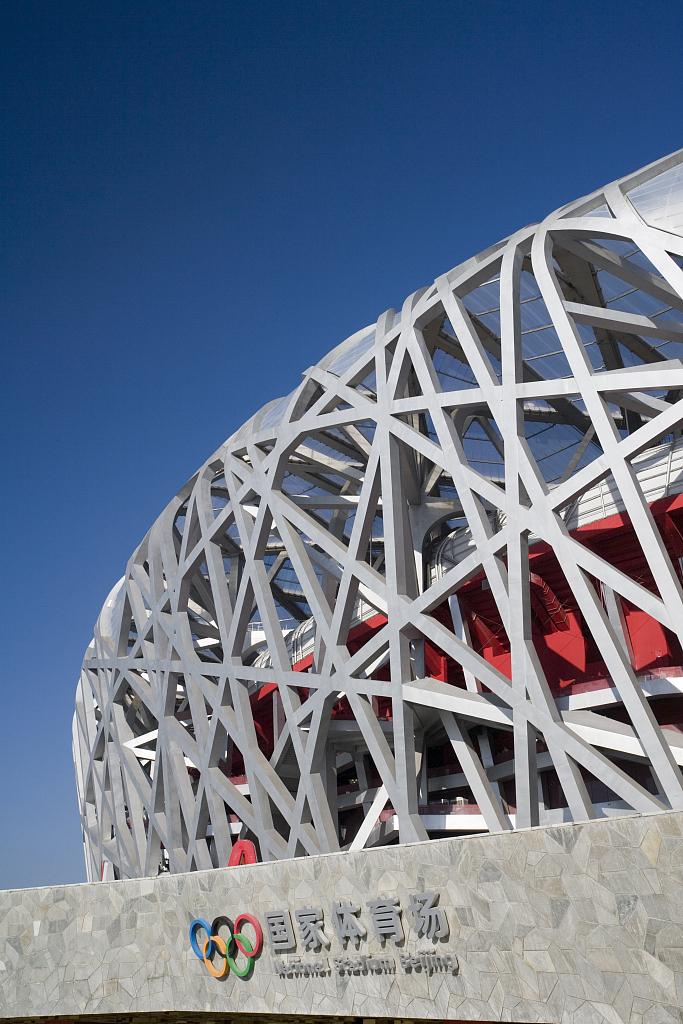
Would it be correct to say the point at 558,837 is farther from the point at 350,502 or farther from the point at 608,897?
the point at 350,502

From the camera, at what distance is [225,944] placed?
55.5ft

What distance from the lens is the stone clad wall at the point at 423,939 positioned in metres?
11.5

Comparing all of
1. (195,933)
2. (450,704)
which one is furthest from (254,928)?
(450,704)

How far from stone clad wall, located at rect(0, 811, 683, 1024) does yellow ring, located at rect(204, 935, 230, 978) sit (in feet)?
0.53

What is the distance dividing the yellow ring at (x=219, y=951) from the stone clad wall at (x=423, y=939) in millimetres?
161

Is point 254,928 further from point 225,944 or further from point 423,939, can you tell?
point 423,939

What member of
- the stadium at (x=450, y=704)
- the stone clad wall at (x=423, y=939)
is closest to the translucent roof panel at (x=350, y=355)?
the stadium at (x=450, y=704)

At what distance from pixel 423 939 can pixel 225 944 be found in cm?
498

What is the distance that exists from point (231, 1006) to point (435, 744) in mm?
13161

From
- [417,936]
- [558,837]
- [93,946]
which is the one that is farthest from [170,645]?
[558,837]

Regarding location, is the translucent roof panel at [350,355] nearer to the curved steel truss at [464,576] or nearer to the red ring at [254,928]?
the curved steel truss at [464,576]

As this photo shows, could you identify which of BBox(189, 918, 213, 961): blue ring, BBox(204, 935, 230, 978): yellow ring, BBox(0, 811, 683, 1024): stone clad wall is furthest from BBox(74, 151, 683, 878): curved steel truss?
BBox(189, 918, 213, 961): blue ring

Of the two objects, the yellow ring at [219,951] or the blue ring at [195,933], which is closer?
the yellow ring at [219,951]

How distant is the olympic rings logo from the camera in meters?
16.5
